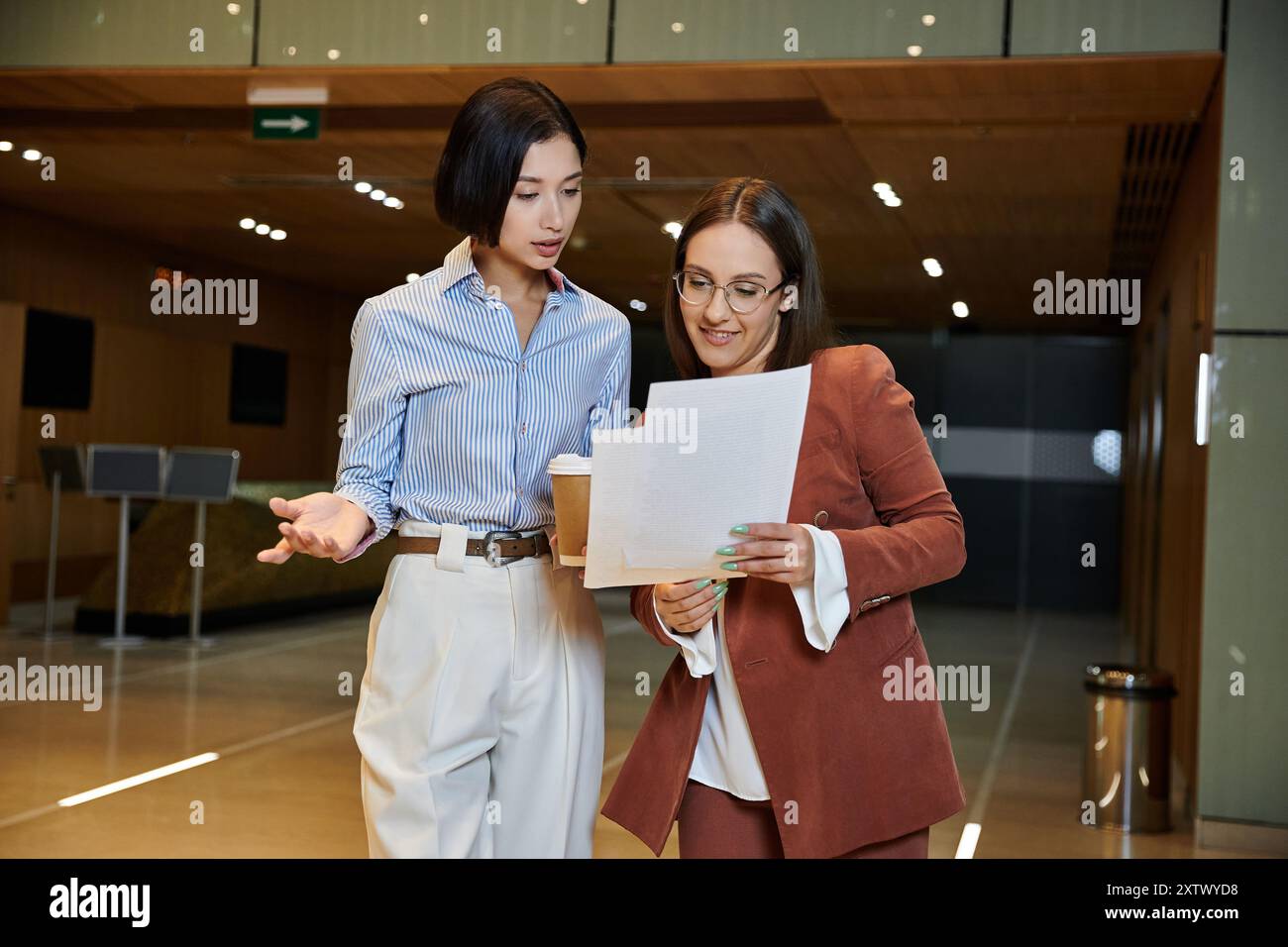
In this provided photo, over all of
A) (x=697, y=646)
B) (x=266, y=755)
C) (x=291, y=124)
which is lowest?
(x=266, y=755)

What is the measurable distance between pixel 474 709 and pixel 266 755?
14.6 ft

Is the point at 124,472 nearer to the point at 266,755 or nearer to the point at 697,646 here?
the point at 266,755

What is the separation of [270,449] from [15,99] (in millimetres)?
8961

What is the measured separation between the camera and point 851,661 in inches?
67.5

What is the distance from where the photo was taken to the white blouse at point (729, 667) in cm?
163

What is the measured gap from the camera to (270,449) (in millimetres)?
15484

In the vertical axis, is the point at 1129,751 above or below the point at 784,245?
below

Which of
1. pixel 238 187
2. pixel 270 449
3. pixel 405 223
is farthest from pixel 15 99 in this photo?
pixel 270 449

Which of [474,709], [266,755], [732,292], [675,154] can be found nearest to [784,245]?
[732,292]

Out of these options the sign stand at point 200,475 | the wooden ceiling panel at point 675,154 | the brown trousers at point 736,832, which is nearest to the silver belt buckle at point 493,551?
the brown trousers at point 736,832

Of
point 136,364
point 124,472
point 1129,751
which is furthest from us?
point 136,364

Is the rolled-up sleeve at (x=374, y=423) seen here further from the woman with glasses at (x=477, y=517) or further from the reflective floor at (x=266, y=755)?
the reflective floor at (x=266, y=755)

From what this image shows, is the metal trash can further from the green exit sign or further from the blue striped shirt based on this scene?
the green exit sign
